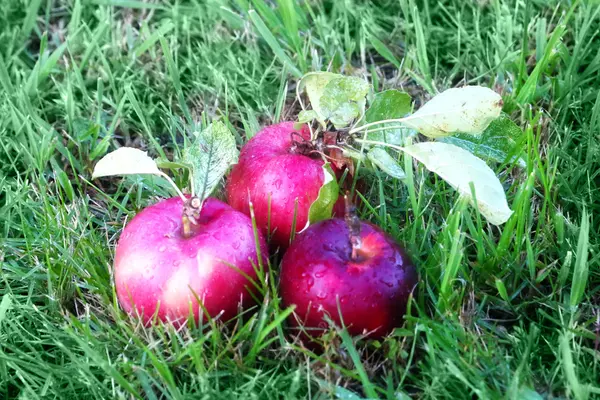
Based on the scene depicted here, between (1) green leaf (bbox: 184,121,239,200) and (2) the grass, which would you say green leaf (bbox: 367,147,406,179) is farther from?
(1) green leaf (bbox: 184,121,239,200)

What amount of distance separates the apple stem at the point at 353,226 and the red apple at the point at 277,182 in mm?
222

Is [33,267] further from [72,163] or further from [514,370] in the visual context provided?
[514,370]

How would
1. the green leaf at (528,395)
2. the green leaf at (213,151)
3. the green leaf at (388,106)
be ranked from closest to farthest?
1. the green leaf at (528,395)
2. the green leaf at (213,151)
3. the green leaf at (388,106)

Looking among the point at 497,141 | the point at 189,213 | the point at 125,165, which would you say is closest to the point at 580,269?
the point at 497,141

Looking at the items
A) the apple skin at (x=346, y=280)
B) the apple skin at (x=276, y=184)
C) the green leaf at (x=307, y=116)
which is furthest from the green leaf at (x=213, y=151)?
the apple skin at (x=346, y=280)

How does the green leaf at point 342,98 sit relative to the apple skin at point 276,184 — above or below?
above

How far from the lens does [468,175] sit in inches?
68.0

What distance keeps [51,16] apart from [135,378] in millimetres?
1816

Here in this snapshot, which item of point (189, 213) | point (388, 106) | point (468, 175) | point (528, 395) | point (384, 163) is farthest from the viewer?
point (388, 106)

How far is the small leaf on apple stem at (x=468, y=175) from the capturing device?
1.66 m

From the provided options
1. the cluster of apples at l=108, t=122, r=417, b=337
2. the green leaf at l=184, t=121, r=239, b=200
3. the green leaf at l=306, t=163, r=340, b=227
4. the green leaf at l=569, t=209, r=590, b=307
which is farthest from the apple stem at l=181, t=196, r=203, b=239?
the green leaf at l=569, t=209, r=590, b=307

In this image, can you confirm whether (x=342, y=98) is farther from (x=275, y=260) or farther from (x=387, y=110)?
(x=275, y=260)

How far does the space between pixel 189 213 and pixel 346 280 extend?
0.37 m

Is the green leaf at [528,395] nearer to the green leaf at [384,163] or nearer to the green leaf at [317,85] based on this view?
the green leaf at [384,163]
